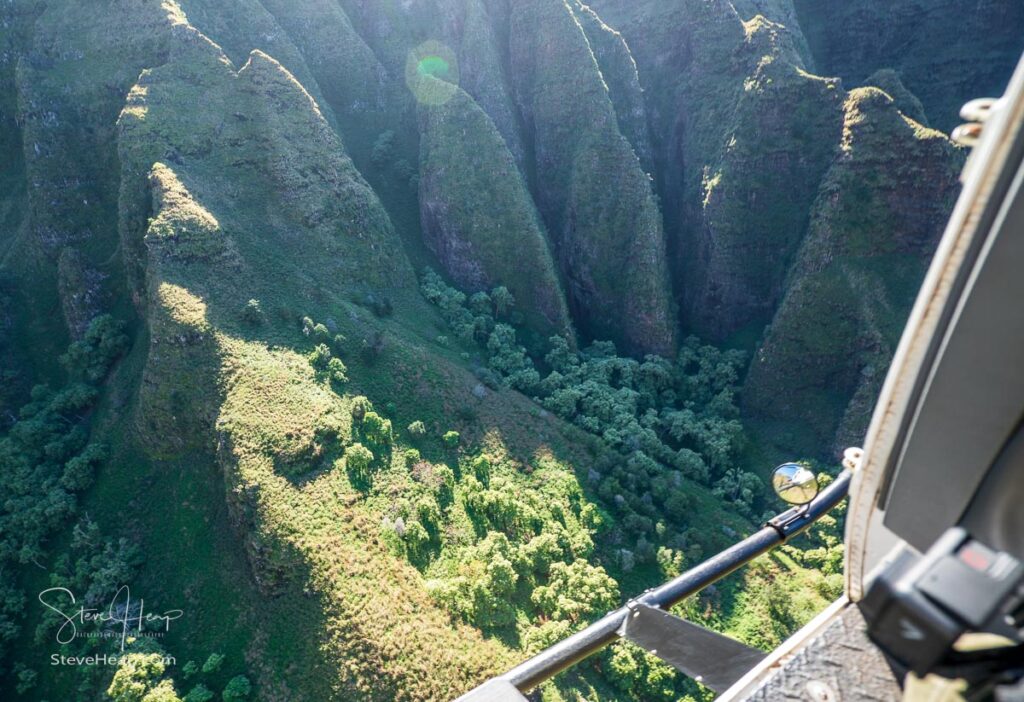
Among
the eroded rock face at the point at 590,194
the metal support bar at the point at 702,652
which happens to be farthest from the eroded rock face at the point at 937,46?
the metal support bar at the point at 702,652

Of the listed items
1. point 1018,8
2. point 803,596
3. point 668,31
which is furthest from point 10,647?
point 1018,8

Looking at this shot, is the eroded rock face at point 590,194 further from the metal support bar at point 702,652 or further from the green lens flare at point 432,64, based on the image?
the metal support bar at point 702,652
